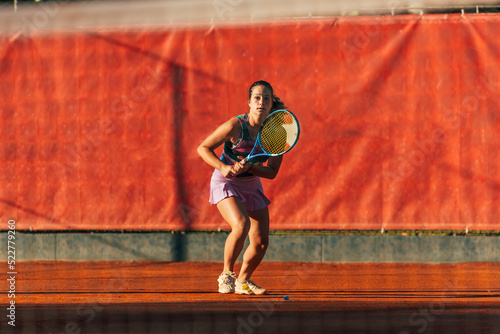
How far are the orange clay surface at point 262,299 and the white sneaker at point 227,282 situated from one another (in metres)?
0.09

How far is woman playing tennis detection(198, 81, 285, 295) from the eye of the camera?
5980mm

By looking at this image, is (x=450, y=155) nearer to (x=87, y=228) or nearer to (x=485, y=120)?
(x=485, y=120)

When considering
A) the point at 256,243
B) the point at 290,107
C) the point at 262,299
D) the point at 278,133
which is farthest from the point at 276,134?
the point at 290,107

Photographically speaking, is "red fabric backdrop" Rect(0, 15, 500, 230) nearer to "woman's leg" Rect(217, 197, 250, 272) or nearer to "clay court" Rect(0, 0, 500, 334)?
"clay court" Rect(0, 0, 500, 334)

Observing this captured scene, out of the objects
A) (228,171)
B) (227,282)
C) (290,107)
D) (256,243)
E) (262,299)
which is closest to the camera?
(228,171)

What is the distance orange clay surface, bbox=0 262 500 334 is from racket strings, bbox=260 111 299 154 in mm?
1099

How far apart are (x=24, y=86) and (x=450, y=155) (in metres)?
4.42

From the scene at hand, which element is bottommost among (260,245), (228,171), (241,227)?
(260,245)

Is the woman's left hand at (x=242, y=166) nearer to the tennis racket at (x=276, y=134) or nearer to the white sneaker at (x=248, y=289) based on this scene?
the tennis racket at (x=276, y=134)

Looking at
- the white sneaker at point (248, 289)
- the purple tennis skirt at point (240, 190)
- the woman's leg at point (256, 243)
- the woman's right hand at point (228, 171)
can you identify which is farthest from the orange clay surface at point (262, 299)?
the woman's right hand at point (228, 171)

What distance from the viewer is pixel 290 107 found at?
27.1ft

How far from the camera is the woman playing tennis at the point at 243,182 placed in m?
5.98

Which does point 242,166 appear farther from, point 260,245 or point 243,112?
point 243,112

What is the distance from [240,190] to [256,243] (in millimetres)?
414
